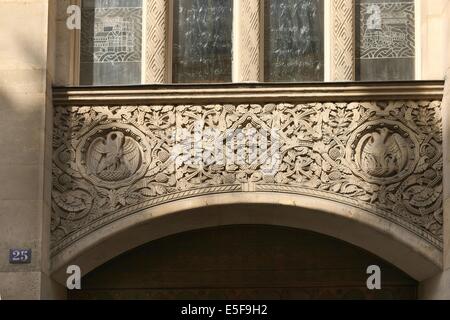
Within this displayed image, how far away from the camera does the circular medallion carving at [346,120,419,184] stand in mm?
11289

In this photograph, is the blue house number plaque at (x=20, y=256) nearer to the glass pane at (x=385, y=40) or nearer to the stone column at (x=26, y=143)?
the stone column at (x=26, y=143)

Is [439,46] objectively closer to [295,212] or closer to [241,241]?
[295,212]

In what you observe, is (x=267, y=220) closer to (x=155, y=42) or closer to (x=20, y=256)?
(x=155, y=42)

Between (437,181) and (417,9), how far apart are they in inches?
74.4

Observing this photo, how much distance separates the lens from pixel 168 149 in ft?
37.5

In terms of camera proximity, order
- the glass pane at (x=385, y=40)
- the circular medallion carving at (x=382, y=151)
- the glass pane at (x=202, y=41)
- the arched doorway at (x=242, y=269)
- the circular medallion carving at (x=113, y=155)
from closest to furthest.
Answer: the circular medallion carving at (x=382, y=151), the circular medallion carving at (x=113, y=155), the glass pane at (x=385, y=40), the glass pane at (x=202, y=41), the arched doorway at (x=242, y=269)

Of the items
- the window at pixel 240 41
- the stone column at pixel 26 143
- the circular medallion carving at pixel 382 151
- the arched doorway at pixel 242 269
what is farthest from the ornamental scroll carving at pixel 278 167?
the arched doorway at pixel 242 269

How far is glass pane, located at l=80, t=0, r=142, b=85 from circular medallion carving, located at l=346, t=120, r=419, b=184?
2.36m

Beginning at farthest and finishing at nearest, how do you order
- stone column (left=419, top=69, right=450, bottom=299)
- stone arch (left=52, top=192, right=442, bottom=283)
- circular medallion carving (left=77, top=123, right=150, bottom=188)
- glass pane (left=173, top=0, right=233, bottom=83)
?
glass pane (left=173, top=0, right=233, bottom=83), circular medallion carving (left=77, top=123, right=150, bottom=188), stone arch (left=52, top=192, right=442, bottom=283), stone column (left=419, top=69, right=450, bottom=299)

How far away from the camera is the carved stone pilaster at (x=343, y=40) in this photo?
11.7 m

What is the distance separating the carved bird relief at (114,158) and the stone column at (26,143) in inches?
18.0

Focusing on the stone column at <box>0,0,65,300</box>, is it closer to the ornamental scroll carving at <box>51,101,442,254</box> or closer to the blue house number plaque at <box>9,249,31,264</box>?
the blue house number plaque at <box>9,249,31,264</box>

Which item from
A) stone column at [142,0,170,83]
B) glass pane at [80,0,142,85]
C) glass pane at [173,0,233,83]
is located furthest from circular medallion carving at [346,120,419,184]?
glass pane at [80,0,142,85]

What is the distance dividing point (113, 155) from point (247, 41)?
1.78m
